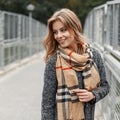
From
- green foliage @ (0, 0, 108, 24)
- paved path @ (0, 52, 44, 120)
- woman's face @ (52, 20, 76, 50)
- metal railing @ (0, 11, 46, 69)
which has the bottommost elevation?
paved path @ (0, 52, 44, 120)

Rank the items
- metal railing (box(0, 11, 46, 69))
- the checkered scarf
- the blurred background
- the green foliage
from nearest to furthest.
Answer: the checkered scarf → the blurred background → metal railing (box(0, 11, 46, 69)) → the green foliage

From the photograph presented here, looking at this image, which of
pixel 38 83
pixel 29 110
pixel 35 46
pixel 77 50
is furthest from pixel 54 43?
pixel 35 46

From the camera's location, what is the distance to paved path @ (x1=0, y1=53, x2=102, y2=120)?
946cm

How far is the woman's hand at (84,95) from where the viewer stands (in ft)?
11.7

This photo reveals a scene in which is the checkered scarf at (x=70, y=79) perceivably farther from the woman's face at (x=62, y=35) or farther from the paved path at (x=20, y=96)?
the paved path at (x=20, y=96)

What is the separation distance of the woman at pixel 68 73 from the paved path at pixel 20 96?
15.8 feet

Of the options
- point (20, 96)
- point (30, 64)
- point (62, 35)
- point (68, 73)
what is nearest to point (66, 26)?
point (62, 35)

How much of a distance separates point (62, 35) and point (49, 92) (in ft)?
1.38

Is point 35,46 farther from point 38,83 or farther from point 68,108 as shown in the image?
point 68,108

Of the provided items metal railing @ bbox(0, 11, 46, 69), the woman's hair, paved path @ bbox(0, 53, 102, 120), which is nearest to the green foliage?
metal railing @ bbox(0, 11, 46, 69)

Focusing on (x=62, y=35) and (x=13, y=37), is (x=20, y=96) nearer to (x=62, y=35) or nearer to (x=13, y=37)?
(x=62, y=35)

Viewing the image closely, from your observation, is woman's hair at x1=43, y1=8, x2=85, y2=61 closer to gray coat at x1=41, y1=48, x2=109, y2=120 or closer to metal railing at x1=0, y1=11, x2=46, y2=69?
gray coat at x1=41, y1=48, x2=109, y2=120

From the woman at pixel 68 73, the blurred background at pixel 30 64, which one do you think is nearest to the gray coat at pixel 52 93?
the woman at pixel 68 73

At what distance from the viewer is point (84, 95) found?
3.58 meters
